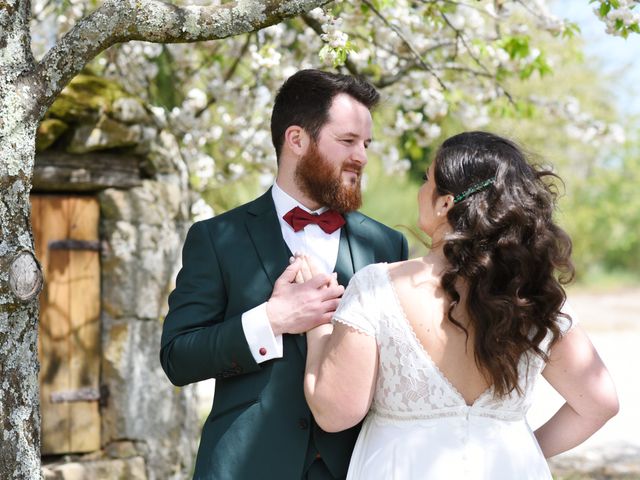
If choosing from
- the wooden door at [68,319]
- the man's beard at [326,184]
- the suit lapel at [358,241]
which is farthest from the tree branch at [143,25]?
the wooden door at [68,319]

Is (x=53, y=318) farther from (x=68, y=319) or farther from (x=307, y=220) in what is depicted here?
(x=307, y=220)

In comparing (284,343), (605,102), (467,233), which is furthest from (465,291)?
(605,102)

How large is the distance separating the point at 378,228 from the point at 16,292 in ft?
3.66

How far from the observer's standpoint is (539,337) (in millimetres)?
2234

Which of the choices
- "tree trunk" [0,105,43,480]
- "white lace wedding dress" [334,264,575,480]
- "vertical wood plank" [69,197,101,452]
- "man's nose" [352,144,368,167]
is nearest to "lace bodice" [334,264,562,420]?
"white lace wedding dress" [334,264,575,480]

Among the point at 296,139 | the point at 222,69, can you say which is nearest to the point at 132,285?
the point at 222,69

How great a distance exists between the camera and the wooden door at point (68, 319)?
510 cm

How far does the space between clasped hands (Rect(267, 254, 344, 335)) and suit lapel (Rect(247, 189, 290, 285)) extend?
149 millimetres

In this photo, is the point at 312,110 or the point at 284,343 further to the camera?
the point at 312,110

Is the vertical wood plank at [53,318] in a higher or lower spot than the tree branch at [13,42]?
lower

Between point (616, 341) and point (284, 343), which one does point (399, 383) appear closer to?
point (284, 343)

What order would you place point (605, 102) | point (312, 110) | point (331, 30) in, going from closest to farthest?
1. point (312, 110)
2. point (331, 30)
3. point (605, 102)

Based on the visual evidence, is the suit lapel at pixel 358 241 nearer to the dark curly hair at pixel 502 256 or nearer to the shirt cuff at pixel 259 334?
the shirt cuff at pixel 259 334

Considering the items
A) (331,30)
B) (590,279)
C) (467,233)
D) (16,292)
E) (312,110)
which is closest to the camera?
(467,233)
